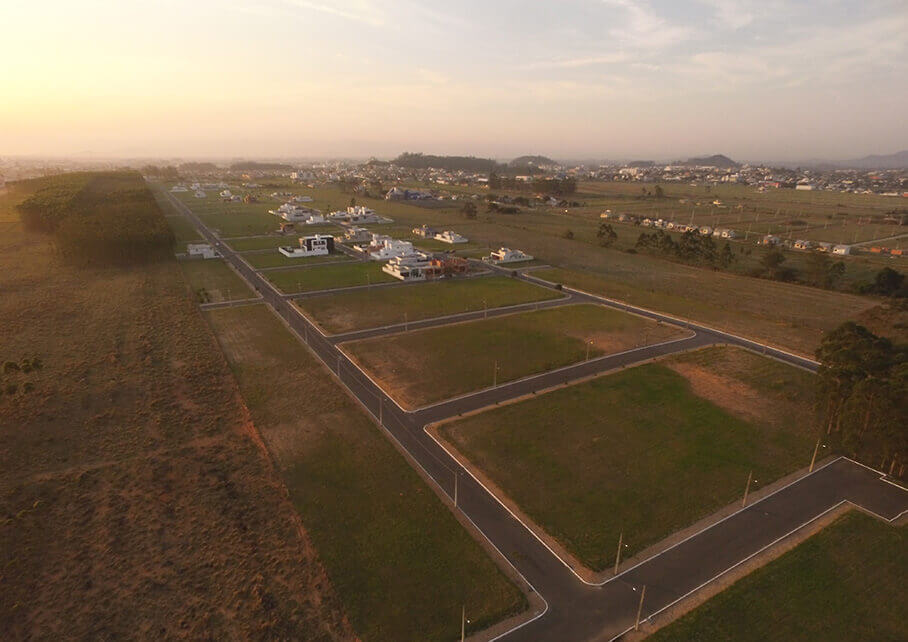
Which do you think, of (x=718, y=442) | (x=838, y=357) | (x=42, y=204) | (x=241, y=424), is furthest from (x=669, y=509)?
(x=42, y=204)

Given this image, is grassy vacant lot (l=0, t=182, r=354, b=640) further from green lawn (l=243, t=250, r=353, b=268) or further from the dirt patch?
green lawn (l=243, t=250, r=353, b=268)

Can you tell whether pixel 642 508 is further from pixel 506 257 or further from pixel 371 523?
pixel 506 257

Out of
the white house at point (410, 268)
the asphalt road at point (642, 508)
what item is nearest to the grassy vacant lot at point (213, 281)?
the white house at point (410, 268)

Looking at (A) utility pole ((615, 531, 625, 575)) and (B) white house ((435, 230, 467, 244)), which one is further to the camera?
(B) white house ((435, 230, 467, 244))

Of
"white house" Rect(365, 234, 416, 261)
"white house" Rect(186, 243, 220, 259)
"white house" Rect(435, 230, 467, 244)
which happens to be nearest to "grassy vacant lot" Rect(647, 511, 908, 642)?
"white house" Rect(365, 234, 416, 261)

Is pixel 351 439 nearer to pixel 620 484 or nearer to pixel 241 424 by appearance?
pixel 241 424

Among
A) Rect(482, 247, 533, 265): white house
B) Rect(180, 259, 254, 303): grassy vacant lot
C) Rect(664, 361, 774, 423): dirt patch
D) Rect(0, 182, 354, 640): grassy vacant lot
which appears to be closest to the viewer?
Rect(0, 182, 354, 640): grassy vacant lot
